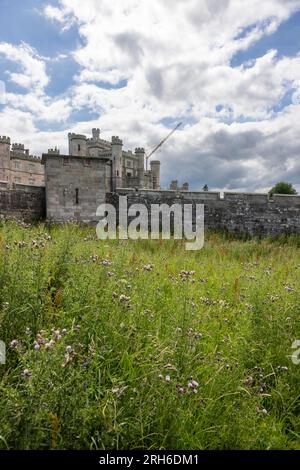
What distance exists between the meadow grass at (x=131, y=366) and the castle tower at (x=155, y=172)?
43561 mm

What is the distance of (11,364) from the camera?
8.27 feet

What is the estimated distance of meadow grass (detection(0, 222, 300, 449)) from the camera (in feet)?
6.48

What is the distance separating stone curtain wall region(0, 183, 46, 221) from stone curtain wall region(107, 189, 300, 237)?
16.7 ft

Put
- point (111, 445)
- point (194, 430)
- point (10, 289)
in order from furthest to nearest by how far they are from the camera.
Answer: point (10, 289), point (194, 430), point (111, 445)

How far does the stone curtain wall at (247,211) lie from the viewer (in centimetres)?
1559

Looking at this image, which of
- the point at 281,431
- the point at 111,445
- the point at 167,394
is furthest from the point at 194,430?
the point at 281,431

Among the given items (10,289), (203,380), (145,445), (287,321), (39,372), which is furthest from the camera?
(287,321)

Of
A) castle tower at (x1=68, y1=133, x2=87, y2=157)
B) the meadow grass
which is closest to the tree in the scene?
castle tower at (x1=68, y1=133, x2=87, y2=157)

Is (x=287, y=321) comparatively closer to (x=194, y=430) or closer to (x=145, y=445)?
(x=194, y=430)

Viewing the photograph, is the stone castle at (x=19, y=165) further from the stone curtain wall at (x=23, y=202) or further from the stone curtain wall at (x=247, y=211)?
the stone curtain wall at (x=247, y=211)

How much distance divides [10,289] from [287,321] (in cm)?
280

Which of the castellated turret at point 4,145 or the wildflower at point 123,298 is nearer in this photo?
the wildflower at point 123,298

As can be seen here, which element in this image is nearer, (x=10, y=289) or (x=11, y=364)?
(x=11, y=364)

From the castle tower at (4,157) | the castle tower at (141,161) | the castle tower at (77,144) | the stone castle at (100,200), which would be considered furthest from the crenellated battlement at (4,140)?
the stone castle at (100,200)
